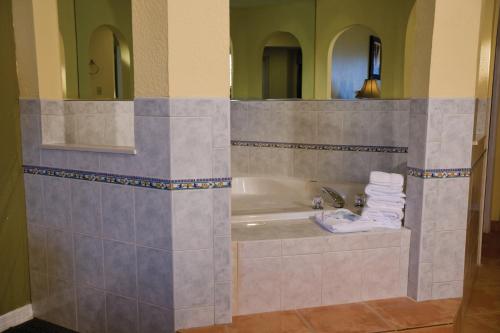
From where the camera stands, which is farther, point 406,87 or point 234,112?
point 234,112

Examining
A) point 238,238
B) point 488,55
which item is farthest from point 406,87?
point 238,238

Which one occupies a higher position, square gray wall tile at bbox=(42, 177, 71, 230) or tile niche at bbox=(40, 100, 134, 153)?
tile niche at bbox=(40, 100, 134, 153)

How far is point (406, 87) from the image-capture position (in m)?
3.62

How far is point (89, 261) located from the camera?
8.09ft

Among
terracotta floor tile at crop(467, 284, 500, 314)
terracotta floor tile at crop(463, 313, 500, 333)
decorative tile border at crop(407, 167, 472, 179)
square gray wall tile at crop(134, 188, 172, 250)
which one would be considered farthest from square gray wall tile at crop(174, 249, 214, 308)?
terracotta floor tile at crop(467, 284, 500, 314)

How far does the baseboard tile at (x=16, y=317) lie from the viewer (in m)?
2.61

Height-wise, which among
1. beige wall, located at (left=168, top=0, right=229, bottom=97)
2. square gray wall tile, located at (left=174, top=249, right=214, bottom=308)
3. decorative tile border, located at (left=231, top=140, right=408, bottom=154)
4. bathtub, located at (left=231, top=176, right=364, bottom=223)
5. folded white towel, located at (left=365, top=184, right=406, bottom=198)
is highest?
beige wall, located at (left=168, top=0, right=229, bottom=97)

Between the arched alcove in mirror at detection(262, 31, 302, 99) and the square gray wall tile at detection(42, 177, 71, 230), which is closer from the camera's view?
the square gray wall tile at detection(42, 177, 71, 230)

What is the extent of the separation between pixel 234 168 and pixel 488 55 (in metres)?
2.27

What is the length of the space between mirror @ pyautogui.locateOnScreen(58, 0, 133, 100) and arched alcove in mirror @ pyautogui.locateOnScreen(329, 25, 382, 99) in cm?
174

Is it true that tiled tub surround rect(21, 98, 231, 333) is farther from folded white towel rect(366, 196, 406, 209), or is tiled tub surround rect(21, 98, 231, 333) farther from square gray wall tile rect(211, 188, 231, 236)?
folded white towel rect(366, 196, 406, 209)

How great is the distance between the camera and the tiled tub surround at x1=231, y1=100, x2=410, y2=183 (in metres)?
3.56

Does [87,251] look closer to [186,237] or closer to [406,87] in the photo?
[186,237]

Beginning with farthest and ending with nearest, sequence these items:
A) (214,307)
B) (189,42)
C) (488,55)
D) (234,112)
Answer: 1. (234,112)
2. (488,55)
3. (214,307)
4. (189,42)
